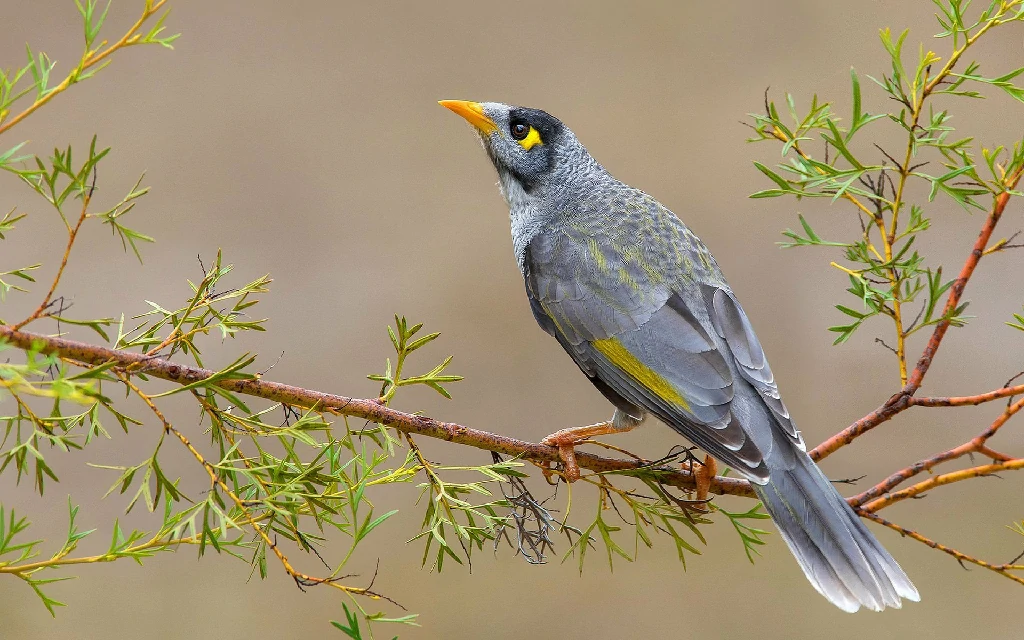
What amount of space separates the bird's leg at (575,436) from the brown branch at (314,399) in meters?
0.02

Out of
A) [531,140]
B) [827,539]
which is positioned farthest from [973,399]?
[531,140]

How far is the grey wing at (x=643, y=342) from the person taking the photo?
154cm

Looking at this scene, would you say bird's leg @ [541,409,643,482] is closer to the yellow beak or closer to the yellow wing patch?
the yellow wing patch

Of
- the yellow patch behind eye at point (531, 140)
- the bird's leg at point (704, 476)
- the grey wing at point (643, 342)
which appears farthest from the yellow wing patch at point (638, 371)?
the yellow patch behind eye at point (531, 140)

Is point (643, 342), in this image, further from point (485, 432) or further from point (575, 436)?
point (485, 432)

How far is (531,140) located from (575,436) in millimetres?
915

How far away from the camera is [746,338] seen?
66.7 inches

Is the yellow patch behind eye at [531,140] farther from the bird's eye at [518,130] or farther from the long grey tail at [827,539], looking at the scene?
the long grey tail at [827,539]

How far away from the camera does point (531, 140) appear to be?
2184 mm

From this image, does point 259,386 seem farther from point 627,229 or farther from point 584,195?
point 584,195

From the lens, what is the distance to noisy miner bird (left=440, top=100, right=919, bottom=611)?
1.42 meters

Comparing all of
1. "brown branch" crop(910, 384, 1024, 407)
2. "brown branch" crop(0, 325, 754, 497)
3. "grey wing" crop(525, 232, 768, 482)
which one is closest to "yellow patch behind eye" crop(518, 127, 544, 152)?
A: "grey wing" crop(525, 232, 768, 482)

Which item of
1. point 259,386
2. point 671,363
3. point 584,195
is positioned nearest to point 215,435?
point 259,386

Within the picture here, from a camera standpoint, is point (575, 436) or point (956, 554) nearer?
point (956, 554)
